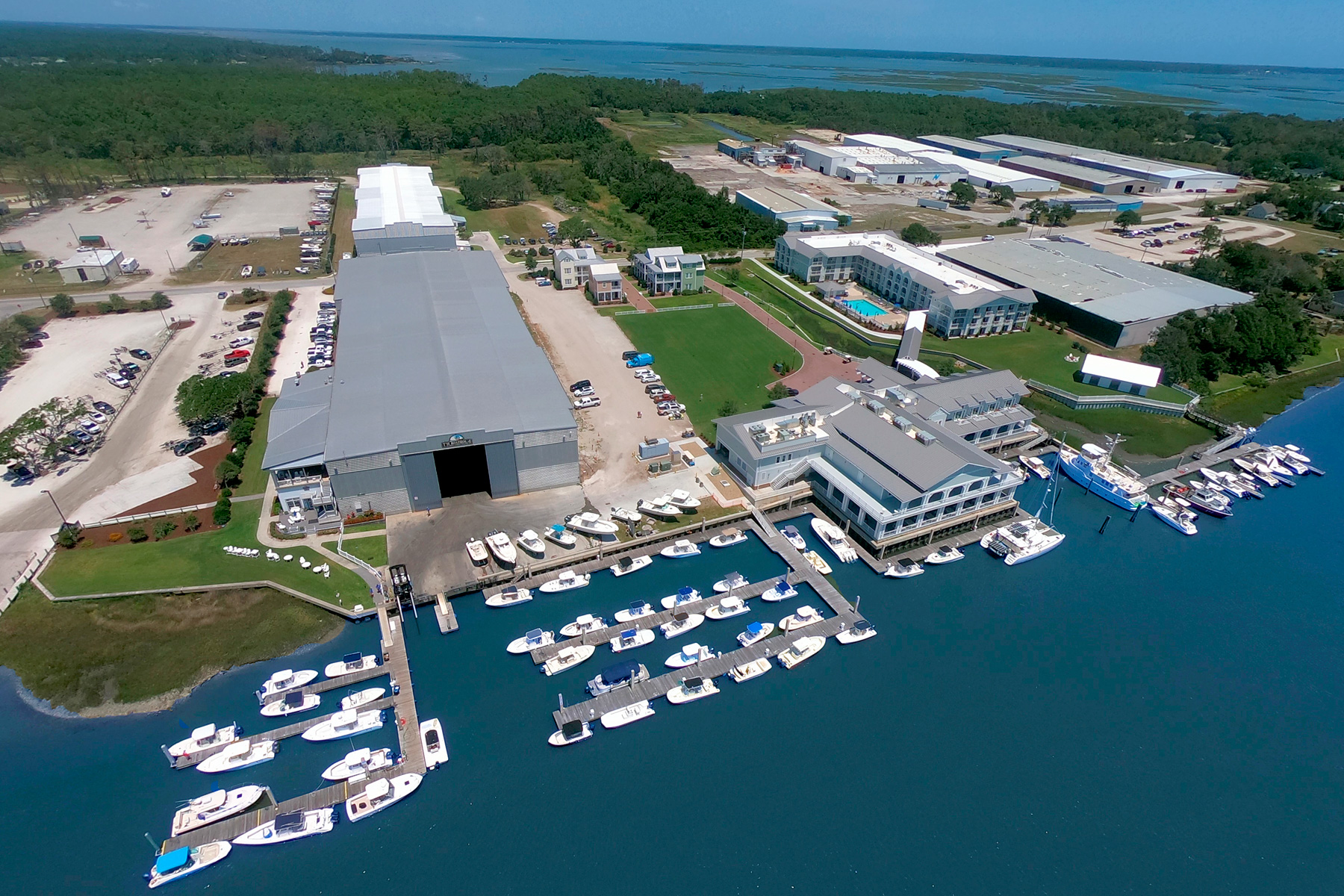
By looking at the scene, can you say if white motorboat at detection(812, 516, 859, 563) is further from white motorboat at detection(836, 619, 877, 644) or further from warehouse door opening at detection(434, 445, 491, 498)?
warehouse door opening at detection(434, 445, 491, 498)

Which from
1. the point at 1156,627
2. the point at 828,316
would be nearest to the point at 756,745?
the point at 1156,627

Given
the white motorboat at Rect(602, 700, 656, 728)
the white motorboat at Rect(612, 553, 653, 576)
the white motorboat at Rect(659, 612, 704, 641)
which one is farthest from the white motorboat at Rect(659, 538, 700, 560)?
the white motorboat at Rect(602, 700, 656, 728)

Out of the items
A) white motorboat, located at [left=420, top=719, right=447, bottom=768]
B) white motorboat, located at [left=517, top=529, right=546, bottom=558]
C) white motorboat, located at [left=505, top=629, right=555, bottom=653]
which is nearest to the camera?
white motorboat, located at [left=420, top=719, right=447, bottom=768]

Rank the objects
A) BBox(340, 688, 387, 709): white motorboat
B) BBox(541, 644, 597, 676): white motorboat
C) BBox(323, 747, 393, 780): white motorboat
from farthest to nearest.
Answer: BBox(541, 644, 597, 676): white motorboat < BBox(340, 688, 387, 709): white motorboat < BBox(323, 747, 393, 780): white motorboat

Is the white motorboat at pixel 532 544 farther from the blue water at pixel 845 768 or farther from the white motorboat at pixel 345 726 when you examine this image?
the white motorboat at pixel 345 726

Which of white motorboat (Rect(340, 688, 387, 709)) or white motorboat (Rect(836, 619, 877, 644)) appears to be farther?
white motorboat (Rect(836, 619, 877, 644))

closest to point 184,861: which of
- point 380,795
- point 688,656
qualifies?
point 380,795

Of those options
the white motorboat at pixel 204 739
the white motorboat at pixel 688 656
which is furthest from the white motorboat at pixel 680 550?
the white motorboat at pixel 204 739
